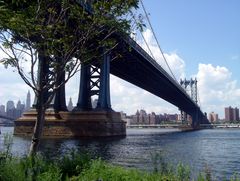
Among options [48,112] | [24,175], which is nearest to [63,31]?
[24,175]

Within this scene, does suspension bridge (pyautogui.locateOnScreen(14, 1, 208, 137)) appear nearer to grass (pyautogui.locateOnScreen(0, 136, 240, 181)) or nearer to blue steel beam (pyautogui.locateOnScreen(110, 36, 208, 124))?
blue steel beam (pyautogui.locateOnScreen(110, 36, 208, 124))

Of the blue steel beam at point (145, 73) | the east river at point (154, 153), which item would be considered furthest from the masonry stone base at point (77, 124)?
the east river at point (154, 153)

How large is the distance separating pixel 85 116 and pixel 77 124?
2046 mm

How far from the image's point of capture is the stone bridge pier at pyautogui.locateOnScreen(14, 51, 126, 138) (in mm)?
65062

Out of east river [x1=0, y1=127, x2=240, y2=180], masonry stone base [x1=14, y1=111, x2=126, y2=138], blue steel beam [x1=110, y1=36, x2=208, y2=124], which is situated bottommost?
east river [x1=0, y1=127, x2=240, y2=180]

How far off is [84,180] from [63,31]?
6811 mm

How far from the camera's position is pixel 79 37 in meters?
15.5

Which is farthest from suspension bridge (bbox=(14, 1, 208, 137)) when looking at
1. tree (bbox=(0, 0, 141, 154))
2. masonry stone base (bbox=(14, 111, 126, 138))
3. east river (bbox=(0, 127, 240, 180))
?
tree (bbox=(0, 0, 141, 154))

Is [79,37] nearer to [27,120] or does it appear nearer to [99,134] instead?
[99,134]

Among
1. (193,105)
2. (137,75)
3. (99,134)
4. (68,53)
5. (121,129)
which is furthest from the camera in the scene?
(193,105)

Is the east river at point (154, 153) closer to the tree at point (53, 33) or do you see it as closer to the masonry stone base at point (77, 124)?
the tree at point (53, 33)

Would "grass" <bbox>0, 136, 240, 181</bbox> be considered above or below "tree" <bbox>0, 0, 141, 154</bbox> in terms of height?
below

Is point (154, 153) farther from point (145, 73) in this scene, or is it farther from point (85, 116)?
point (145, 73)

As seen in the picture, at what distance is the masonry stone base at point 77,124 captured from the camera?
6456 cm
